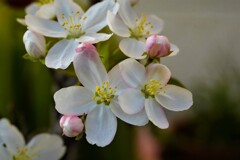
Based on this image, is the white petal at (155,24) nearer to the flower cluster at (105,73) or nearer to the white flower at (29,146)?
the flower cluster at (105,73)

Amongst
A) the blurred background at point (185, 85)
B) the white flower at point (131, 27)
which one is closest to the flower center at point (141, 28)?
the white flower at point (131, 27)

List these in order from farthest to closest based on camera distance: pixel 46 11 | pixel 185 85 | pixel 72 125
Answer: pixel 185 85
pixel 46 11
pixel 72 125

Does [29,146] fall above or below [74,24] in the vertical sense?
below

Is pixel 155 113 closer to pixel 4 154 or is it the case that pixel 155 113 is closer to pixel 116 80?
pixel 116 80

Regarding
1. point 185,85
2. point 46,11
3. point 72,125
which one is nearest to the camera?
point 72,125

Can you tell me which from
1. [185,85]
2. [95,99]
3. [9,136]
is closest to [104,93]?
[95,99]

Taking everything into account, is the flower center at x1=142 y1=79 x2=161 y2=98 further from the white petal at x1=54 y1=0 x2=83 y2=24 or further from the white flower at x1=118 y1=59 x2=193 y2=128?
the white petal at x1=54 y1=0 x2=83 y2=24

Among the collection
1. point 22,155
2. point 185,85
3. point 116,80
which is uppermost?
point 116,80
